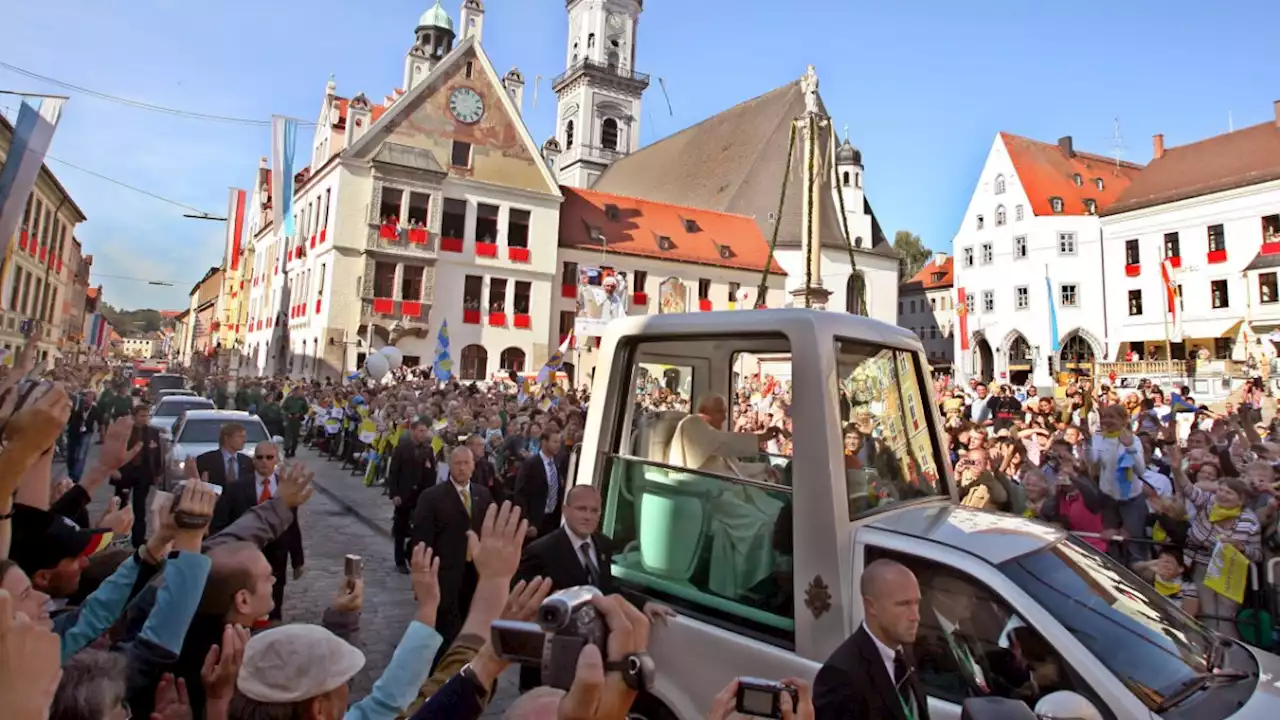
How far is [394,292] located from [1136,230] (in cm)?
4053

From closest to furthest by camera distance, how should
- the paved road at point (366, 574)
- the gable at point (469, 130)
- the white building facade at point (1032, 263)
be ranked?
the paved road at point (366, 574) → the gable at point (469, 130) → the white building facade at point (1032, 263)

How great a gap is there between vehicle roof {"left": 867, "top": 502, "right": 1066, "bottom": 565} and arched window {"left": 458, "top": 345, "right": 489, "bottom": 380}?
3457 centimetres

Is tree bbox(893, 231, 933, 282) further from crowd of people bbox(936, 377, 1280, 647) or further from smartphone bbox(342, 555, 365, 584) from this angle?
smartphone bbox(342, 555, 365, 584)

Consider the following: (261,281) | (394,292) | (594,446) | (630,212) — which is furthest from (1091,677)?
(261,281)

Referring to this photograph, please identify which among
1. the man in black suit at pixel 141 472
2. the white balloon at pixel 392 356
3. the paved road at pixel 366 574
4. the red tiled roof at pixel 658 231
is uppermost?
the red tiled roof at pixel 658 231

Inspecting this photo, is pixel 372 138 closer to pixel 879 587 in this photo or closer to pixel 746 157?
pixel 746 157

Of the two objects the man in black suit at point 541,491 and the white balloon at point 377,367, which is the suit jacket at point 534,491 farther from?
the white balloon at point 377,367

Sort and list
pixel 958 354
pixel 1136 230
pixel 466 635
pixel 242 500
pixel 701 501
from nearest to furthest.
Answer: pixel 466 635
pixel 701 501
pixel 242 500
pixel 1136 230
pixel 958 354

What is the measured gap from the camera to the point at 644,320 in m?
4.23

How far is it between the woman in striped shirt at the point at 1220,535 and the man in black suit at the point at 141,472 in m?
10.4

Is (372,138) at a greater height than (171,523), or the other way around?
(372,138)

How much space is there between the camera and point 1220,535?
5.85 m

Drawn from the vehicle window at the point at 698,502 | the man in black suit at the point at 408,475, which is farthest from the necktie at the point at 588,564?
the man in black suit at the point at 408,475

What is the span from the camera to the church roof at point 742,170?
4744cm
